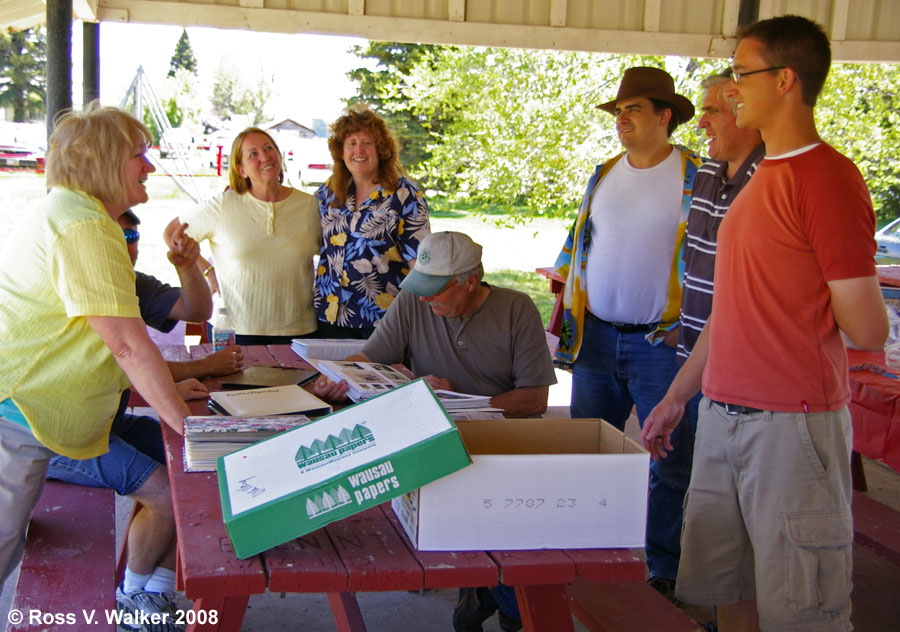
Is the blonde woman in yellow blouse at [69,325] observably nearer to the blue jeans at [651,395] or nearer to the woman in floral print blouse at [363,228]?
the woman in floral print blouse at [363,228]

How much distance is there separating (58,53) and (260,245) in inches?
50.6

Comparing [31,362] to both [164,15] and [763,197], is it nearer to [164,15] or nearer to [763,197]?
[763,197]

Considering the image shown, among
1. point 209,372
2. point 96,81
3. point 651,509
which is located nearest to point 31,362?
point 209,372

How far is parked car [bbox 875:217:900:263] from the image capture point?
1007cm

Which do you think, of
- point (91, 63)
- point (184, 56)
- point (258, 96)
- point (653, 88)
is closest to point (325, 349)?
point (653, 88)

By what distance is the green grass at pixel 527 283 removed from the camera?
1181cm

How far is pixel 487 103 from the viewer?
9617 mm

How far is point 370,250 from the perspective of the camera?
148 inches

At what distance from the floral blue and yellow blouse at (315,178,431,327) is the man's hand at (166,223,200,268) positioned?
90 centimetres

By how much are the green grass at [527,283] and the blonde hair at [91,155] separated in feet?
29.6

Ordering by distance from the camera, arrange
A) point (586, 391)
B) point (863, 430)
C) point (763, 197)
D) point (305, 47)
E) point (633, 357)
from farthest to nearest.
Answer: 1. point (305, 47)
2. point (586, 391)
3. point (633, 357)
4. point (863, 430)
5. point (763, 197)

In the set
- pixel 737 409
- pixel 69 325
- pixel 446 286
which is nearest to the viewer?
pixel 737 409

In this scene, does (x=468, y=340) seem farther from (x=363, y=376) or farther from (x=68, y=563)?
(x=68, y=563)

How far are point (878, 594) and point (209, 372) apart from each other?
8.57 feet
